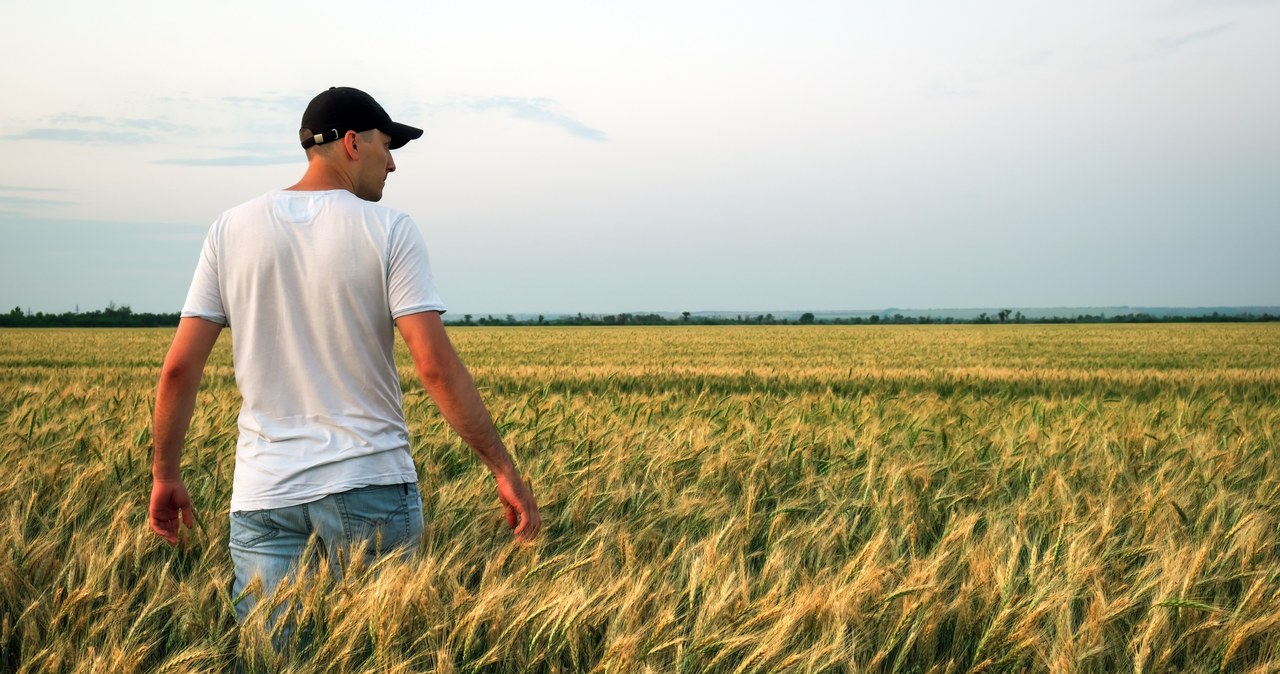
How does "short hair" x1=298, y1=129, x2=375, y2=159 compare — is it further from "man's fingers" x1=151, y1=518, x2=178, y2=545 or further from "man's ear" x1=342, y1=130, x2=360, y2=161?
"man's fingers" x1=151, y1=518, x2=178, y2=545

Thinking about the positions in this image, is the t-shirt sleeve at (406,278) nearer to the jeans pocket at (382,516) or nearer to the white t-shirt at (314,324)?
the white t-shirt at (314,324)

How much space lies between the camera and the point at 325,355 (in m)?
2.11

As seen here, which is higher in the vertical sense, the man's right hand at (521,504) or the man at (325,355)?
the man at (325,355)

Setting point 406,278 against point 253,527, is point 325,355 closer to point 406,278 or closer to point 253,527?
point 406,278

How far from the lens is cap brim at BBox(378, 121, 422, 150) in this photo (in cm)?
221

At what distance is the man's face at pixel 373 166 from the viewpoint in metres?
2.16

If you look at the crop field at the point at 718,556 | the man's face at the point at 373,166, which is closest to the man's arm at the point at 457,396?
the crop field at the point at 718,556

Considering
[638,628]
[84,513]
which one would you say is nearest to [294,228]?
[638,628]

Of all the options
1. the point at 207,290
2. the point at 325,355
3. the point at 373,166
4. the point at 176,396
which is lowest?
the point at 176,396

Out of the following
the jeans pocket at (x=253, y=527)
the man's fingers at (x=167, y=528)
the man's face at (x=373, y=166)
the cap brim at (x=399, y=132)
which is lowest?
the man's fingers at (x=167, y=528)

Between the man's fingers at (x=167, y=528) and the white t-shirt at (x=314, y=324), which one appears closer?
the white t-shirt at (x=314, y=324)

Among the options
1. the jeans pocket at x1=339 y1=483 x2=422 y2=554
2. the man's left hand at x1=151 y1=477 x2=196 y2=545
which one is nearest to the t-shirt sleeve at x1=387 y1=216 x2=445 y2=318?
the jeans pocket at x1=339 y1=483 x2=422 y2=554

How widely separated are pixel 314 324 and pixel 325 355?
0.26ft

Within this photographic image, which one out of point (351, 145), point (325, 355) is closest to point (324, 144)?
point (351, 145)
